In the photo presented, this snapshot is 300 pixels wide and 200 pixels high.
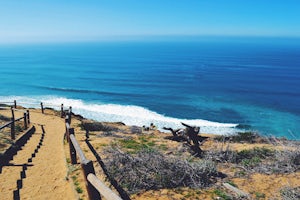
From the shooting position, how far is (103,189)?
390 cm

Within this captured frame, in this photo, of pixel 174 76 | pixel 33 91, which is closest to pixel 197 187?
pixel 33 91

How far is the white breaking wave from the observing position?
34562 millimetres

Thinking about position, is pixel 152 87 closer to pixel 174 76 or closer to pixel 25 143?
pixel 174 76

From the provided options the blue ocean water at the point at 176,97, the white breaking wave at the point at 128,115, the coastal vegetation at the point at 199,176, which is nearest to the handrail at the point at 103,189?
the coastal vegetation at the point at 199,176

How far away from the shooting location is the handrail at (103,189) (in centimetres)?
358

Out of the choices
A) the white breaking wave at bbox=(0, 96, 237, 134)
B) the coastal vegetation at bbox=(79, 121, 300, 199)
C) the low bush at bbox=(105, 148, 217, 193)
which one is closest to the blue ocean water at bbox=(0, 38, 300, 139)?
the white breaking wave at bbox=(0, 96, 237, 134)

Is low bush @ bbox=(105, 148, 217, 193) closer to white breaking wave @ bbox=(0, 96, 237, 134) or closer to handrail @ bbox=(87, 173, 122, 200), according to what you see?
handrail @ bbox=(87, 173, 122, 200)

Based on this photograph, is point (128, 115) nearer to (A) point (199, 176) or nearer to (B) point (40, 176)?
(B) point (40, 176)

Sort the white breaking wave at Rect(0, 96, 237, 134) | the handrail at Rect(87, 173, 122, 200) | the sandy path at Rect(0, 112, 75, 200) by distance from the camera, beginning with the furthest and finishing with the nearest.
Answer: the white breaking wave at Rect(0, 96, 237, 134) → the sandy path at Rect(0, 112, 75, 200) → the handrail at Rect(87, 173, 122, 200)

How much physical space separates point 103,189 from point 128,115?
3623 centimetres

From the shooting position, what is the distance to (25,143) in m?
12.7

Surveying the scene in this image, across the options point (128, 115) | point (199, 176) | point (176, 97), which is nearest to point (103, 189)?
point (199, 176)

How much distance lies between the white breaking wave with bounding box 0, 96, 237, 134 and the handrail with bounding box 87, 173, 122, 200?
88.4 ft

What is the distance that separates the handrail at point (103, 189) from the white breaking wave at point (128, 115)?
26952 mm
